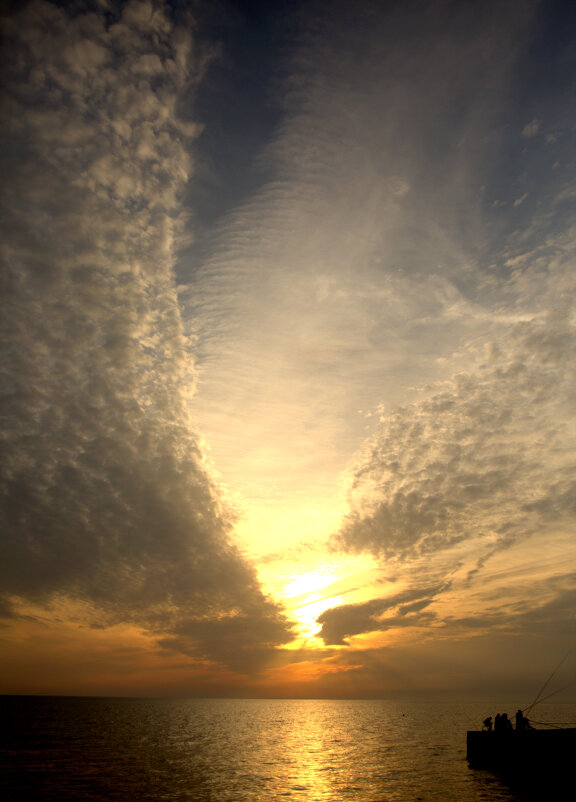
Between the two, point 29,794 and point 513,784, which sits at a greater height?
point 29,794

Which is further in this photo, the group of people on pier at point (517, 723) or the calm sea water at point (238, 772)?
the group of people on pier at point (517, 723)

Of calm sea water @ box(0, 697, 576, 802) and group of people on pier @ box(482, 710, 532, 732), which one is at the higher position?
group of people on pier @ box(482, 710, 532, 732)

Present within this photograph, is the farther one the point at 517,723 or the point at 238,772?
the point at 238,772

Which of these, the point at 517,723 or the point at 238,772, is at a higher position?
the point at 517,723

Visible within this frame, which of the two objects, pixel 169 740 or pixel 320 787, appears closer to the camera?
pixel 320 787

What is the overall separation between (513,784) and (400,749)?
2655 centimetres

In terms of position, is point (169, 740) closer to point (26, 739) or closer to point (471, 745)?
point (26, 739)

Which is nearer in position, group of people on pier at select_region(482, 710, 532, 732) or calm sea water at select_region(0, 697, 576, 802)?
calm sea water at select_region(0, 697, 576, 802)

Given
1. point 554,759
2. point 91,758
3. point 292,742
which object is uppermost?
point 554,759

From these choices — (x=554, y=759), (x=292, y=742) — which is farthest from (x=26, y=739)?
(x=554, y=759)

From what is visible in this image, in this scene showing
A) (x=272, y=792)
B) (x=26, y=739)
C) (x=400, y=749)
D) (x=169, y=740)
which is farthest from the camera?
(x=169, y=740)

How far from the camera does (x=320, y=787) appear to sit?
34156 mm

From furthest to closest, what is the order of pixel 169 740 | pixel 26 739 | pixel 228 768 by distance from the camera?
pixel 169 740 → pixel 26 739 → pixel 228 768

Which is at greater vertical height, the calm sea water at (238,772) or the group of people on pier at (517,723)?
the group of people on pier at (517,723)
